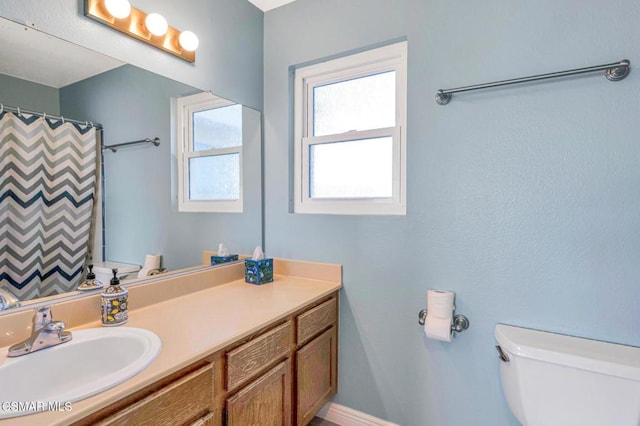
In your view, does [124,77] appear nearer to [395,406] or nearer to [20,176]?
[20,176]

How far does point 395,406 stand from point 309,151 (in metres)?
1.49

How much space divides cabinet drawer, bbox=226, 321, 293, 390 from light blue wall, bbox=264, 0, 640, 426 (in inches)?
20.7

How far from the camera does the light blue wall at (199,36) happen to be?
1111 millimetres

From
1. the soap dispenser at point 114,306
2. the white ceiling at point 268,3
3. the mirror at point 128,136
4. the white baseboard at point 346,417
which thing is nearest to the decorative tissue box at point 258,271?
the mirror at point 128,136

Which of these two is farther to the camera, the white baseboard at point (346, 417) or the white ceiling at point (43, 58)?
the white baseboard at point (346, 417)

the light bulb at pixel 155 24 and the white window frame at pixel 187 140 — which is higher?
the light bulb at pixel 155 24

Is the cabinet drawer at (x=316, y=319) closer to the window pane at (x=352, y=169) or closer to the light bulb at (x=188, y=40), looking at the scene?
the window pane at (x=352, y=169)

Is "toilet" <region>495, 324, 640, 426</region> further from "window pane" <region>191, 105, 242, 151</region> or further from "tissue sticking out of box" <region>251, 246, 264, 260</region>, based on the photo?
"window pane" <region>191, 105, 242, 151</region>

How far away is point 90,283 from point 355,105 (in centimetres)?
154

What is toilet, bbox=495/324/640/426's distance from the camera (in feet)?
3.51

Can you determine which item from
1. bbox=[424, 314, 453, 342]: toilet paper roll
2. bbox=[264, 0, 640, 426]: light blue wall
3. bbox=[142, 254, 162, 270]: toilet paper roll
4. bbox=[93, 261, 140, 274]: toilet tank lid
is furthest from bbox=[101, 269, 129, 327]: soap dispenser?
bbox=[424, 314, 453, 342]: toilet paper roll

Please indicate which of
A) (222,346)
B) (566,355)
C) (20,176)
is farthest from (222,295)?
(566,355)

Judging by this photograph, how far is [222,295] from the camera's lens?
1.56 m

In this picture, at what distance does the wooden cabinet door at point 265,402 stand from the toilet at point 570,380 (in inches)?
36.0
